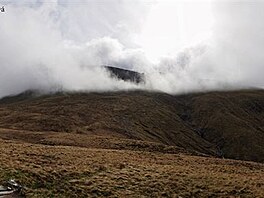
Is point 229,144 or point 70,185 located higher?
point 70,185

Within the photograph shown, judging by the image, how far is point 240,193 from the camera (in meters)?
35.8

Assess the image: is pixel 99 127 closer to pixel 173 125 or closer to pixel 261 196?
pixel 173 125

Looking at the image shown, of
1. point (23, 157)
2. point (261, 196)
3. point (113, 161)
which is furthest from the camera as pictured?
point (113, 161)

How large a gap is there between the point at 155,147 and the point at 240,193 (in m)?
47.8

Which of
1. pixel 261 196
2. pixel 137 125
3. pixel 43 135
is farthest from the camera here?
pixel 137 125

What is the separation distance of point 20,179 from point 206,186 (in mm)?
16031

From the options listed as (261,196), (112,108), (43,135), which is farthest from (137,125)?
(261,196)

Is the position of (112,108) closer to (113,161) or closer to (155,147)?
(155,147)

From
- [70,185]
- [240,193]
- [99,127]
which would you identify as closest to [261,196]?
[240,193]

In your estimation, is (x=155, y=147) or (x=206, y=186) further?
(x=155, y=147)

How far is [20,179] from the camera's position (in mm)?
32594

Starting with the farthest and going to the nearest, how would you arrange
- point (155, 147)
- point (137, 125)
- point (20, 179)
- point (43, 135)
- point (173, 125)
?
point (173, 125), point (137, 125), point (43, 135), point (155, 147), point (20, 179)

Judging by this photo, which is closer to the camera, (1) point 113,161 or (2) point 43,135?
(1) point 113,161

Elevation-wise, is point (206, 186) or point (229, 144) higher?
point (206, 186)
